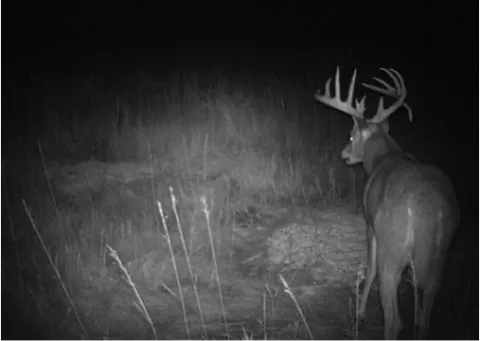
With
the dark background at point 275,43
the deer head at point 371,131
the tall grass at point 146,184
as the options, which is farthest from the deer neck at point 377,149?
the dark background at point 275,43

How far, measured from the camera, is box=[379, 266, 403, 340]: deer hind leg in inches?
147

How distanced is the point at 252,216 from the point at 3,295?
336 centimetres

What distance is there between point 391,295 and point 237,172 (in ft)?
14.2

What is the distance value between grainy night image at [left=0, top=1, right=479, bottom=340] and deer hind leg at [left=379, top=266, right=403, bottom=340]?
2cm

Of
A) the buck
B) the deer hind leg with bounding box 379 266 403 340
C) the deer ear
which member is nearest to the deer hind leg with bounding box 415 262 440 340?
the buck

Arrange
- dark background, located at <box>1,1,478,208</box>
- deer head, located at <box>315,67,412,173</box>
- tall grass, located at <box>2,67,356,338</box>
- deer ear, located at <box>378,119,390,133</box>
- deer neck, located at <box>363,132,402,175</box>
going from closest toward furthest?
tall grass, located at <box>2,67,356,338</box> → deer neck, located at <box>363,132,402,175</box> → deer head, located at <box>315,67,412,173</box> → deer ear, located at <box>378,119,390,133</box> → dark background, located at <box>1,1,478,208</box>

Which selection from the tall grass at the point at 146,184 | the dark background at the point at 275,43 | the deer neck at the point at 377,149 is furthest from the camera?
the dark background at the point at 275,43

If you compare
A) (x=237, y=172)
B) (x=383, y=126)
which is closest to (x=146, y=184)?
(x=237, y=172)

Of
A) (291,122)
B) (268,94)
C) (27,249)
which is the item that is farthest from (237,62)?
(27,249)

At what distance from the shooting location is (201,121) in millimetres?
9617

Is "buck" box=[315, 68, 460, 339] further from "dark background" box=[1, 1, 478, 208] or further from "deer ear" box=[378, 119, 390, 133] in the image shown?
"dark background" box=[1, 1, 478, 208]

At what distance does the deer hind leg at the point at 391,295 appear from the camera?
12.3 feet

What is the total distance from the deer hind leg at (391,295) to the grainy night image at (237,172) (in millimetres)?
19

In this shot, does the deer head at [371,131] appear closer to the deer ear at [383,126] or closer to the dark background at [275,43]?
the deer ear at [383,126]
